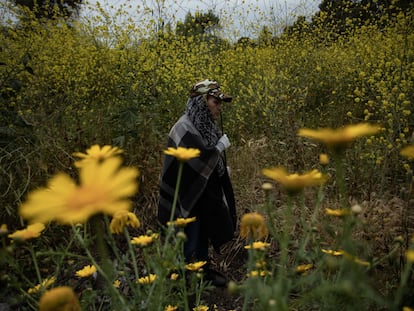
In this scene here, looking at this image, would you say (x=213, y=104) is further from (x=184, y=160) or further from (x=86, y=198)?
(x=86, y=198)

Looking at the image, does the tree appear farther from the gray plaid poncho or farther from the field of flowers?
the gray plaid poncho

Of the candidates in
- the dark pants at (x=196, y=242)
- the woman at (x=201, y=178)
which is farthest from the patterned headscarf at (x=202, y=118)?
the dark pants at (x=196, y=242)

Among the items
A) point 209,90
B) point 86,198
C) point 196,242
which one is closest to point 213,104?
point 209,90

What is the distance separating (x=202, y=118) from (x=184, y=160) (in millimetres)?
1813

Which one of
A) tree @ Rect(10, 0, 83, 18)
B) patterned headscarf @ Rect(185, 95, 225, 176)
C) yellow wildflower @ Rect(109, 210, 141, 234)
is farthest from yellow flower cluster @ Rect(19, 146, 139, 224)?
tree @ Rect(10, 0, 83, 18)

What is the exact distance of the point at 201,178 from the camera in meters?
2.57

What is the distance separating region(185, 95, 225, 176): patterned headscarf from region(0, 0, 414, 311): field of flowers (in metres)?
0.62

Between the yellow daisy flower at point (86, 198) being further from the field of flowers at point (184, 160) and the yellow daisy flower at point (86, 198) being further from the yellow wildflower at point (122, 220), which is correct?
the yellow wildflower at point (122, 220)

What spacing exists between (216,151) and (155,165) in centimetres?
95

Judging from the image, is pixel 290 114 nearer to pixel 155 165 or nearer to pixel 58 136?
pixel 155 165

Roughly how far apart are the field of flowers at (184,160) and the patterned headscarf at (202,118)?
619 millimetres

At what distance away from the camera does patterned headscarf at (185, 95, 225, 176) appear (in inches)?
103

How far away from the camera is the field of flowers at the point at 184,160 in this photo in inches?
26.8

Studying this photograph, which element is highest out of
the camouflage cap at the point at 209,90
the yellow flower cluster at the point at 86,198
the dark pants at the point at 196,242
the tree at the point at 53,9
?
the tree at the point at 53,9
